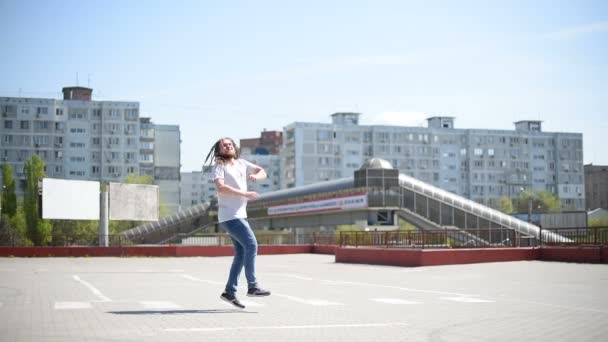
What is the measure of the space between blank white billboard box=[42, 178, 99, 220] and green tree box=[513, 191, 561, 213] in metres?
102

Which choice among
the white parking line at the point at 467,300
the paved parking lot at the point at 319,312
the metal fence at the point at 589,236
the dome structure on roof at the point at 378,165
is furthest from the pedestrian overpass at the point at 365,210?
the white parking line at the point at 467,300

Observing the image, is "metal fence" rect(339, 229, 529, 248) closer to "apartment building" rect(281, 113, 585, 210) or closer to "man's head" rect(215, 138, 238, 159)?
"man's head" rect(215, 138, 238, 159)

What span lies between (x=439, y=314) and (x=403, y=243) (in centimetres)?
2098

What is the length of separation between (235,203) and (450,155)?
14931 cm

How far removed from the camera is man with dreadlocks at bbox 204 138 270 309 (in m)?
9.83

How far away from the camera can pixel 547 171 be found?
536 feet

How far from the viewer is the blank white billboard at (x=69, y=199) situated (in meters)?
43.3

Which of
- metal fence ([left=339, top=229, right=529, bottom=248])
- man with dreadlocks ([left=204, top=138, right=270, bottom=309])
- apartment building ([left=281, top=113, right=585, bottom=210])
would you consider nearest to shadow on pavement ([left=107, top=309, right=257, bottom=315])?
man with dreadlocks ([left=204, top=138, right=270, bottom=309])

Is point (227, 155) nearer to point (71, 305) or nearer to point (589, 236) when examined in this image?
point (71, 305)

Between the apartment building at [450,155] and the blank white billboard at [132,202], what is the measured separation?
332 ft

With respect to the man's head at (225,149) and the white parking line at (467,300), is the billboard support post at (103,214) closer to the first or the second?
the white parking line at (467,300)

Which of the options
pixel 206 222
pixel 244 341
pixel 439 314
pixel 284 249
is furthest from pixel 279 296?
pixel 206 222

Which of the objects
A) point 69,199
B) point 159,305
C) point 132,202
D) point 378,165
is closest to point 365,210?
point 378,165

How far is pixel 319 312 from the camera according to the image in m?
10.1
